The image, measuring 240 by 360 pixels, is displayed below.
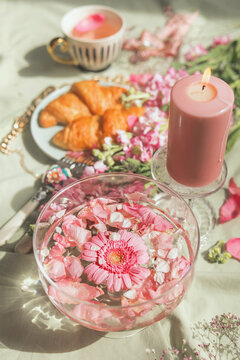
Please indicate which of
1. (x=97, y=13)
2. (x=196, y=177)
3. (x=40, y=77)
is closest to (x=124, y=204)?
(x=196, y=177)

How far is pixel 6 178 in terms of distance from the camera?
0.87 metres

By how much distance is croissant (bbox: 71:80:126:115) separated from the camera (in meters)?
0.94

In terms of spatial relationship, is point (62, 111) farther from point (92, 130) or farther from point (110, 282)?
point (110, 282)

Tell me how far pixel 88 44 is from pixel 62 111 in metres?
0.20

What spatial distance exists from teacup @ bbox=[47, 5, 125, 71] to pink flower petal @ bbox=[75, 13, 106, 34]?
0.01 metres

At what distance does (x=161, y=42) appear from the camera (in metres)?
1.17

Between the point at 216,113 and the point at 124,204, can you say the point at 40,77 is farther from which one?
the point at 216,113

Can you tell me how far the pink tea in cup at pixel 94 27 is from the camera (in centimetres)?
110

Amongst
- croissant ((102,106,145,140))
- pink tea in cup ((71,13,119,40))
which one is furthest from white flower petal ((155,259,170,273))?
pink tea in cup ((71,13,119,40))

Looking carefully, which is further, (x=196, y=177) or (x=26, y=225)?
(x=26, y=225)

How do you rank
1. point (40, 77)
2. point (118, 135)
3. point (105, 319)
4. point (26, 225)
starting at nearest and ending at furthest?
1. point (105, 319)
2. point (26, 225)
3. point (118, 135)
4. point (40, 77)

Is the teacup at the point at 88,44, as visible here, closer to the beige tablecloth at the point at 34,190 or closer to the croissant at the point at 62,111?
the beige tablecloth at the point at 34,190

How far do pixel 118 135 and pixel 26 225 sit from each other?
263mm

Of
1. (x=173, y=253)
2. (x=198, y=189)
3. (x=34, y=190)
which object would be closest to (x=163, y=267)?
(x=173, y=253)
